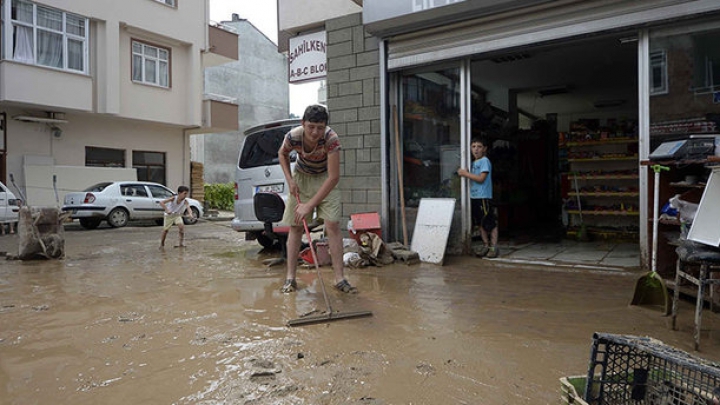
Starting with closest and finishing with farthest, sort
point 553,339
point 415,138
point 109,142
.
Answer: point 553,339 < point 415,138 < point 109,142

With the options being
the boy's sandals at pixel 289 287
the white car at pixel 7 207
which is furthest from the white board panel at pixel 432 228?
the white car at pixel 7 207

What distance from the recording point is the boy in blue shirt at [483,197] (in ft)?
19.2

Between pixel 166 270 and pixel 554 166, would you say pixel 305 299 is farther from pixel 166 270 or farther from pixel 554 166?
pixel 554 166

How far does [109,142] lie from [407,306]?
1580cm

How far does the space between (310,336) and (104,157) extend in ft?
52.5

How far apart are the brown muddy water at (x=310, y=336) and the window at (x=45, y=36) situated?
12.0 m

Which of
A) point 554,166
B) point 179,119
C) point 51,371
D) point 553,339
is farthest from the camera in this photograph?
point 179,119

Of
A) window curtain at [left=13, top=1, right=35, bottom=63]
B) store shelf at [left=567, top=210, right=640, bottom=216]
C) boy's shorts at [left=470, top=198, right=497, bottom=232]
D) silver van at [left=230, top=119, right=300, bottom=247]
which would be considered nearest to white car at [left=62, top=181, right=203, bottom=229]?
window curtain at [left=13, top=1, right=35, bottom=63]

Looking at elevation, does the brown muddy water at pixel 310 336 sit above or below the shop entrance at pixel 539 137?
below

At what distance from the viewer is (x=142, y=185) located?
45.4ft

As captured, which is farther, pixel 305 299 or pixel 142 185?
pixel 142 185

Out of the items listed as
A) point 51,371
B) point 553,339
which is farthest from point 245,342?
Answer: point 553,339

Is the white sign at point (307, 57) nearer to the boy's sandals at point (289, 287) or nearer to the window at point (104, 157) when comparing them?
the boy's sandals at point (289, 287)

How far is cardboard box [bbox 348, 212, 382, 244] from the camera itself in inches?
237
